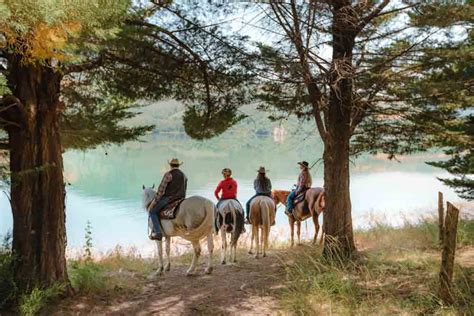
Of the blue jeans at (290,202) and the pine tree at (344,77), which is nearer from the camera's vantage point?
the pine tree at (344,77)

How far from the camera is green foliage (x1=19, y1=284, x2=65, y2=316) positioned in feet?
18.3

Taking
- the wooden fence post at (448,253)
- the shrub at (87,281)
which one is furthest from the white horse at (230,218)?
the wooden fence post at (448,253)

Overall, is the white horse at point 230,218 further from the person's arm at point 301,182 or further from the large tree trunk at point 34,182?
the large tree trunk at point 34,182

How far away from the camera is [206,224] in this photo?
26.5 feet

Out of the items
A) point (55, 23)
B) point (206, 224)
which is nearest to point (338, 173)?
point (206, 224)

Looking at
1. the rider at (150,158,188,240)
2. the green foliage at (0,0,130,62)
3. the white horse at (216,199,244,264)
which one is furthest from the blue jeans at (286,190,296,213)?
the green foliage at (0,0,130,62)

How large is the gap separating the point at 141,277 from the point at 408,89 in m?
5.58

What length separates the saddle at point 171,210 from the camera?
8.12 metres

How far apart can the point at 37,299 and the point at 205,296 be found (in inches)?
89.0

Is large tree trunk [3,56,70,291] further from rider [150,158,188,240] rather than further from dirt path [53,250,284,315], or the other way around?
rider [150,158,188,240]

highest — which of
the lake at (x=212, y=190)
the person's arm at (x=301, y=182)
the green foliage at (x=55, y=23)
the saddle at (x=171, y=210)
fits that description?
the green foliage at (x=55, y=23)

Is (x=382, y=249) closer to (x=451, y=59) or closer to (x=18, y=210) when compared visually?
→ (x=451, y=59)

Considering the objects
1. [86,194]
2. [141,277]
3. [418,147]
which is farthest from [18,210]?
[86,194]

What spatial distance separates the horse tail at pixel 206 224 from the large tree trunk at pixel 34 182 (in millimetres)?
2380
